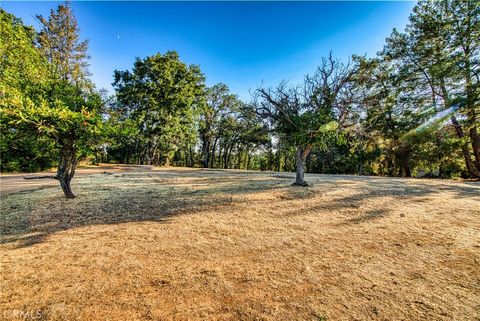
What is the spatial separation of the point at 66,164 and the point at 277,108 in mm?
7631

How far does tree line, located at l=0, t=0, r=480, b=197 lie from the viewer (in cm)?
609

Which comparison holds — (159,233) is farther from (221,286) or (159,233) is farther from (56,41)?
(56,41)

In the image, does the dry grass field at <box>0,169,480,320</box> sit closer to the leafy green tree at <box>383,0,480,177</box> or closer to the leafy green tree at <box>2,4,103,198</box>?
the leafy green tree at <box>2,4,103,198</box>

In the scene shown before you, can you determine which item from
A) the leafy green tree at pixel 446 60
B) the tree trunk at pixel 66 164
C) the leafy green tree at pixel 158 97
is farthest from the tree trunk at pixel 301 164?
the leafy green tree at pixel 158 97

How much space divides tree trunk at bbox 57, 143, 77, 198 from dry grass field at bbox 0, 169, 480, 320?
807mm

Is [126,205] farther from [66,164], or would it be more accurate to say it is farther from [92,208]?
[66,164]

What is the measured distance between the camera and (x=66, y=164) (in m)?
6.43

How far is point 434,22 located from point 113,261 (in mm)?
22697

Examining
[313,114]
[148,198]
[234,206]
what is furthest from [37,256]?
[313,114]

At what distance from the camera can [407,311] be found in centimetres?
214

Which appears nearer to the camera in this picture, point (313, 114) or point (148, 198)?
point (148, 198)

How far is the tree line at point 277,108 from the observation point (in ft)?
20.0

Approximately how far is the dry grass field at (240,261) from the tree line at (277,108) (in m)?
2.43

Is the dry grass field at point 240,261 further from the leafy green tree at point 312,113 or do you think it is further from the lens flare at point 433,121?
the lens flare at point 433,121
